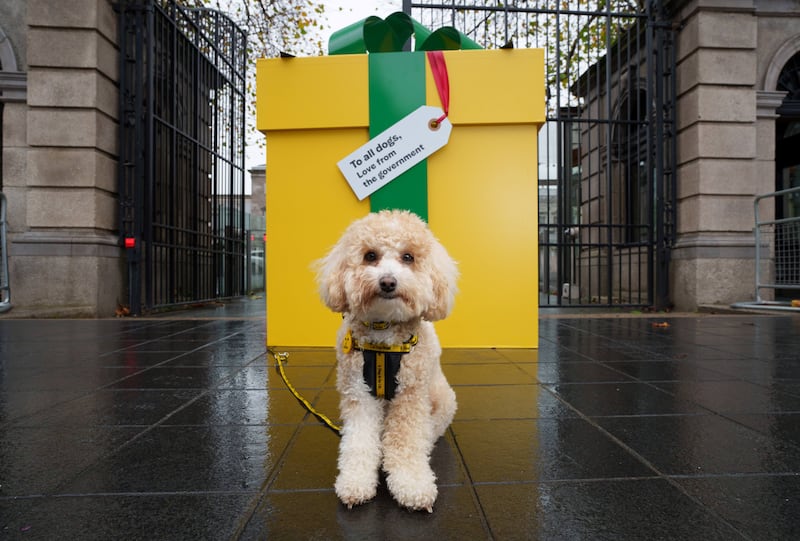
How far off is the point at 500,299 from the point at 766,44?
7.22 metres

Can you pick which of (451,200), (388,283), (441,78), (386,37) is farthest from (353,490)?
(386,37)

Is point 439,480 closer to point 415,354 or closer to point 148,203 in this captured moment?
point 415,354

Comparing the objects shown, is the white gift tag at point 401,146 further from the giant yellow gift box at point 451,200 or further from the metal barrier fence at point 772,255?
the metal barrier fence at point 772,255

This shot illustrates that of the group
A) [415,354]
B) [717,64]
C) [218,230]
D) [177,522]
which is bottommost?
[177,522]

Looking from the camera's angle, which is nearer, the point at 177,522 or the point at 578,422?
the point at 177,522

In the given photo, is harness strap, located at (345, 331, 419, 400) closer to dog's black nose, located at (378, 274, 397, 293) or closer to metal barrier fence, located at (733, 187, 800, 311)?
dog's black nose, located at (378, 274, 397, 293)

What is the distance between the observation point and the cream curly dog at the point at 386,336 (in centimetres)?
173

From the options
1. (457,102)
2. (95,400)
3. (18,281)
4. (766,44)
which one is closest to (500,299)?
(457,102)

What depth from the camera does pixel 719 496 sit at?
5.46ft

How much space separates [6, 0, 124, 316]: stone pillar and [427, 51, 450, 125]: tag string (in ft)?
17.2

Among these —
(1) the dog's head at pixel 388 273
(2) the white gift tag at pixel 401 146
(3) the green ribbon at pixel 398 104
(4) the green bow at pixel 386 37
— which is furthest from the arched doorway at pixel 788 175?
(1) the dog's head at pixel 388 273

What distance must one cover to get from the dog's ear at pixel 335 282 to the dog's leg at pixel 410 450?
0.42m

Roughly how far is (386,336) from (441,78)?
3.09 metres

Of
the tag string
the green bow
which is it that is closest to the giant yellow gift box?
the tag string
